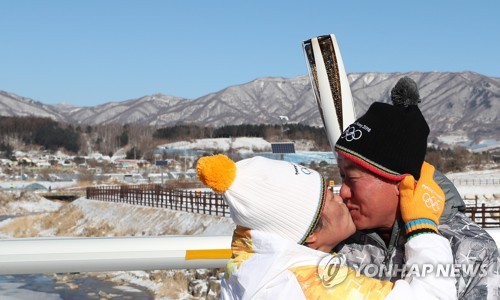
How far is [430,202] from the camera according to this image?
1.97 metres

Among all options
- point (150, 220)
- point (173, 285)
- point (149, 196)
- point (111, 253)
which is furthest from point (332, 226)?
point (149, 196)

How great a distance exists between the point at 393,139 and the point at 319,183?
26cm

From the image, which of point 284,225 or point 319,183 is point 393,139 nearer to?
point 319,183

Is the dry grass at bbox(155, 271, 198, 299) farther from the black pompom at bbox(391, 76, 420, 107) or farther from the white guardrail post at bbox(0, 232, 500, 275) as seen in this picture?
the black pompom at bbox(391, 76, 420, 107)

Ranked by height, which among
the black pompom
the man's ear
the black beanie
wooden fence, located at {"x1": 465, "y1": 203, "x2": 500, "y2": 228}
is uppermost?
the black pompom

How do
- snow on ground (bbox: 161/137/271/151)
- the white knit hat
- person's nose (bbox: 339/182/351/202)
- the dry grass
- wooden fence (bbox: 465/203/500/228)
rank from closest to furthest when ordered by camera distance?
the white knit hat < person's nose (bbox: 339/182/351/202) < the dry grass < wooden fence (bbox: 465/203/500/228) < snow on ground (bbox: 161/137/271/151)

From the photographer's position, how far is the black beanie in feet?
6.70

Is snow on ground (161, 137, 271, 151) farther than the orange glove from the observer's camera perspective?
Yes

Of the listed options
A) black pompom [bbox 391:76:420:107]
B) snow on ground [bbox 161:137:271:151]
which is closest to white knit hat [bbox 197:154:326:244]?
black pompom [bbox 391:76:420:107]

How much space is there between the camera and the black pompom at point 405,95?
2205mm

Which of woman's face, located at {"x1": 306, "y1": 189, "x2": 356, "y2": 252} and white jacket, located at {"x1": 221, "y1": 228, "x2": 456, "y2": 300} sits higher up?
woman's face, located at {"x1": 306, "y1": 189, "x2": 356, "y2": 252}

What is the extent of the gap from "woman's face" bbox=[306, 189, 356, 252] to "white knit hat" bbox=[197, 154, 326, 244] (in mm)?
63

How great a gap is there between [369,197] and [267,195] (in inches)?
13.8

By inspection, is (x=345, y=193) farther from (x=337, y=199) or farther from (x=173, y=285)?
(x=173, y=285)
